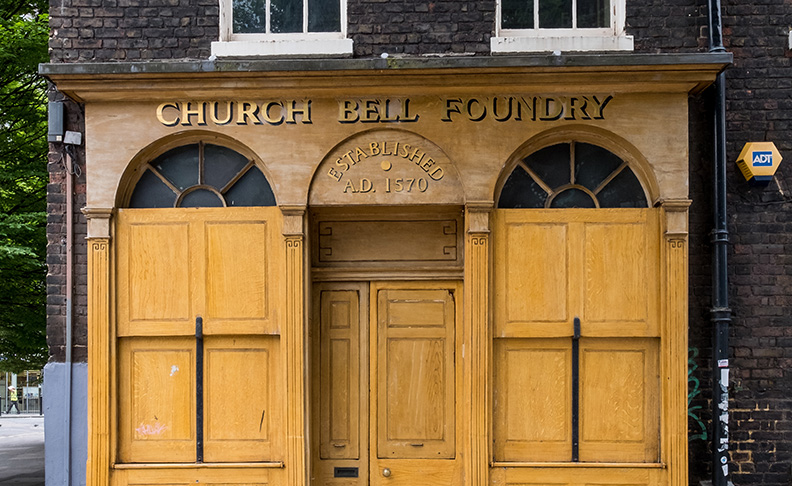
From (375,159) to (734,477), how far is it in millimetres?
4356

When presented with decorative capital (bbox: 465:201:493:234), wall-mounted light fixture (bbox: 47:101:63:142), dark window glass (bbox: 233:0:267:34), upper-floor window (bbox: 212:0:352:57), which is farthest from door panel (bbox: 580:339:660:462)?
wall-mounted light fixture (bbox: 47:101:63:142)

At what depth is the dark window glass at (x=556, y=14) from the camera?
19.3 ft

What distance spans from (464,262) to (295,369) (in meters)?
1.82

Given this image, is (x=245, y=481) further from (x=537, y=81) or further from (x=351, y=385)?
A: (x=537, y=81)

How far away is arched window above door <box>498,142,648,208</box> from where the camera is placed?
5719 millimetres

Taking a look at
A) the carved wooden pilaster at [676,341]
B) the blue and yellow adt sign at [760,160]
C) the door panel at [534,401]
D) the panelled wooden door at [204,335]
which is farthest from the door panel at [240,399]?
the blue and yellow adt sign at [760,160]

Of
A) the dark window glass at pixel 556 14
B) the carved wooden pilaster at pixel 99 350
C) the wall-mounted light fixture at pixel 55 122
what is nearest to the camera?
the carved wooden pilaster at pixel 99 350

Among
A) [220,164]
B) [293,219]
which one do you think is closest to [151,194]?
[220,164]

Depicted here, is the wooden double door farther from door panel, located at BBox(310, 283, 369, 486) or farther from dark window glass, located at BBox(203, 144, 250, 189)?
dark window glass, located at BBox(203, 144, 250, 189)

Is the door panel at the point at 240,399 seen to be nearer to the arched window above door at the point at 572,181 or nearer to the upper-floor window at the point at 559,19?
the arched window above door at the point at 572,181

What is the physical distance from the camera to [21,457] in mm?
12477

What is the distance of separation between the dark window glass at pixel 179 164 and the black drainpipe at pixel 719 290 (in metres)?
4.82

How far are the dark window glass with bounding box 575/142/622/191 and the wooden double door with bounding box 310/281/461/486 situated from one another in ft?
5.13

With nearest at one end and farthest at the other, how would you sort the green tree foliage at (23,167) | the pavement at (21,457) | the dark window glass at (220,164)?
the dark window glass at (220,164)
the green tree foliage at (23,167)
the pavement at (21,457)
